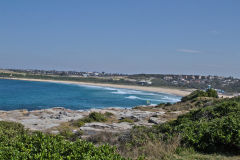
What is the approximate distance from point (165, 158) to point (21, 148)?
4109 mm

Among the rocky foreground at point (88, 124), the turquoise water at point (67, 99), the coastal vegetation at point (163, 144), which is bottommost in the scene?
the turquoise water at point (67, 99)

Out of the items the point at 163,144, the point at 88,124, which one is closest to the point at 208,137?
the point at 163,144

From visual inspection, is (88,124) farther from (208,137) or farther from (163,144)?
(208,137)

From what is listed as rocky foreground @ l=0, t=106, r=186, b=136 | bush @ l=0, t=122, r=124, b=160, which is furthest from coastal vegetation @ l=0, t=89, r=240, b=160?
rocky foreground @ l=0, t=106, r=186, b=136

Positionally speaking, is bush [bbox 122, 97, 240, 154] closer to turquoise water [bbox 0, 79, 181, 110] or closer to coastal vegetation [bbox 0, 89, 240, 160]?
coastal vegetation [bbox 0, 89, 240, 160]

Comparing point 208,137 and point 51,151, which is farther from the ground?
point 51,151

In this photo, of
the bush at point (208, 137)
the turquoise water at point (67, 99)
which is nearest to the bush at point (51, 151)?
the bush at point (208, 137)

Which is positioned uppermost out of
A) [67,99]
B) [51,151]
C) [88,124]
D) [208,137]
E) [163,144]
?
[51,151]

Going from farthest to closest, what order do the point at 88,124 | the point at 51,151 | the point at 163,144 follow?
1. the point at 88,124
2. the point at 163,144
3. the point at 51,151

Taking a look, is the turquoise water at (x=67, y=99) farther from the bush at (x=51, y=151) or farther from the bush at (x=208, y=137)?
the bush at (x=51, y=151)

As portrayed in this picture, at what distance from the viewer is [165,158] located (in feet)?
26.1

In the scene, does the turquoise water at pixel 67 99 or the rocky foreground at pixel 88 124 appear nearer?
the rocky foreground at pixel 88 124

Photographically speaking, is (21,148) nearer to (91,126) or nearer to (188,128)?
(188,128)

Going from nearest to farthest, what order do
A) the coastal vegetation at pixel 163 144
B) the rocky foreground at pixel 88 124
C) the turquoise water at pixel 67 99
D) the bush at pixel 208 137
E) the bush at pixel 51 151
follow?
1. the bush at pixel 51 151
2. the coastal vegetation at pixel 163 144
3. the bush at pixel 208 137
4. the rocky foreground at pixel 88 124
5. the turquoise water at pixel 67 99
